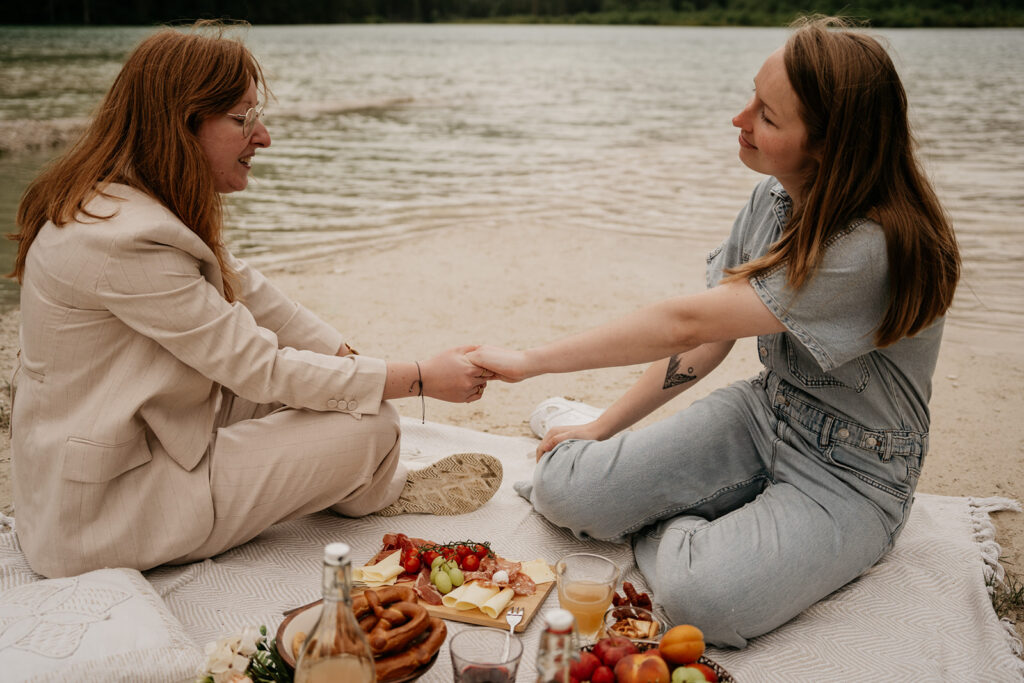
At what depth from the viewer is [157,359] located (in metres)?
3.07

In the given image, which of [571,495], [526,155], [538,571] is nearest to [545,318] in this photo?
[571,495]

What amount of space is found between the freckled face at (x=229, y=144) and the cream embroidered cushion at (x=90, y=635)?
149 centimetres

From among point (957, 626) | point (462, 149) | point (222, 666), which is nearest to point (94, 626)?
point (222, 666)

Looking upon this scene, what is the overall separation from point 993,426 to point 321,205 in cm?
850

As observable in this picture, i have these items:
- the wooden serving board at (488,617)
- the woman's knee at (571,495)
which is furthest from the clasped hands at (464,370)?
the wooden serving board at (488,617)

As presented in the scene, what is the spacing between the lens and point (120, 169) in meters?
3.05

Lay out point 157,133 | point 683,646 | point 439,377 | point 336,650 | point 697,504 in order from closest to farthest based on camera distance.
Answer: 1. point 336,650
2. point 683,646
3. point 157,133
4. point 697,504
5. point 439,377

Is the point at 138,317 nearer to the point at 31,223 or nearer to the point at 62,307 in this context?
the point at 62,307

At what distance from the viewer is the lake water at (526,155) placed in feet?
32.9

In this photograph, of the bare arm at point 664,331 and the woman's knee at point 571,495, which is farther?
the woman's knee at point 571,495

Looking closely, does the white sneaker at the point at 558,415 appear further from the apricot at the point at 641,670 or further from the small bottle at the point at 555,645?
the small bottle at the point at 555,645

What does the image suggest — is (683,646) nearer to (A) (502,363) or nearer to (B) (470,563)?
(B) (470,563)

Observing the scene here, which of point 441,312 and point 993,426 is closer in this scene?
point 993,426

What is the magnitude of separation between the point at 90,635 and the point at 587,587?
151 centimetres
